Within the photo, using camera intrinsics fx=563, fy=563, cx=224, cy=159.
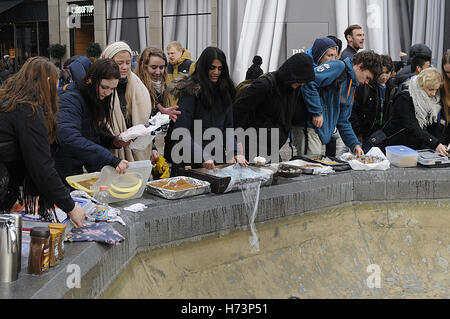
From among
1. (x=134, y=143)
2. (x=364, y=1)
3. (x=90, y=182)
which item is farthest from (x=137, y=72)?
(x=364, y=1)

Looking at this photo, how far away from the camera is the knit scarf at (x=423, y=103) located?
5.05 meters

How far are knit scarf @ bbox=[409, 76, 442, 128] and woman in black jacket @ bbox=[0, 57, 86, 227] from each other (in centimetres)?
338

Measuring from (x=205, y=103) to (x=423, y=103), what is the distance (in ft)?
6.97

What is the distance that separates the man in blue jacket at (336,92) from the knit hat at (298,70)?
31 cm

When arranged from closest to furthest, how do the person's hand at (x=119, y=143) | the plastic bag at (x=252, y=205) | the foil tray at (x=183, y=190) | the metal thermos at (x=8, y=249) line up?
the metal thermos at (x=8, y=249), the foil tray at (x=183, y=190), the plastic bag at (x=252, y=205), the person's hand at (x=119, y=143)

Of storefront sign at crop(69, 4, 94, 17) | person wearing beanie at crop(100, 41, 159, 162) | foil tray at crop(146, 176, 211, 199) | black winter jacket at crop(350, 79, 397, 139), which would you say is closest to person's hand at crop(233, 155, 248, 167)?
foil tray at crop(146, 176, 211, 199)

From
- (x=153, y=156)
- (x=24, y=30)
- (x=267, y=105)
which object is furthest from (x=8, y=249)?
(x=24, y=30)

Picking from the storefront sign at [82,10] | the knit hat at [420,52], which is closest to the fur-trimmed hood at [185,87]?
the knit hat at [420,52]

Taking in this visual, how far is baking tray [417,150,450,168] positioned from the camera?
4.65 metres

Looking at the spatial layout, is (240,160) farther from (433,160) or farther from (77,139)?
(433,160)

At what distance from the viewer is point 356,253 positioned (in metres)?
3.96

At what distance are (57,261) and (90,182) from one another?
99 centimetres

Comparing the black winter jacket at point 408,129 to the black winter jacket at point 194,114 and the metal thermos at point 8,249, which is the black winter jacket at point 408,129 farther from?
the metal thermos at point 8,249

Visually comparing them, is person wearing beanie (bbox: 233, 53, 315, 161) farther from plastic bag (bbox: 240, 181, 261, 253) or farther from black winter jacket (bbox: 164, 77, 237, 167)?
plastic bag (bbox: 240, 181, 261, 253)
